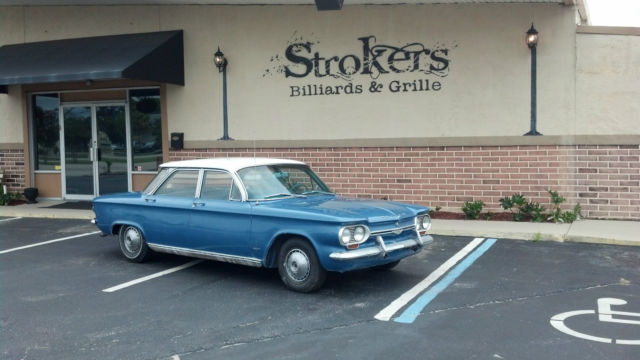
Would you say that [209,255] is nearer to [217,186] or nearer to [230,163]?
[217,186]

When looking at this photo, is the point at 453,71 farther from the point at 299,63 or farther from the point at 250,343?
the point at 250,343

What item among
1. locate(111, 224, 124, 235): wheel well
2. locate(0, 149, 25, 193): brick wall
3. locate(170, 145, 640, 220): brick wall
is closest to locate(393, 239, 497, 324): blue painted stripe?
locate(170, 145, 640, 220): brick wall

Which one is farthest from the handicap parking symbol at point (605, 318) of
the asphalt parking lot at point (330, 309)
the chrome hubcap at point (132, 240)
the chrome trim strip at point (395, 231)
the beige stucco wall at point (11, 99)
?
the beige stucco wall at point (11, 99)

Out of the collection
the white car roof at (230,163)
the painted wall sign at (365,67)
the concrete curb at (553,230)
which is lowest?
the concrete curb at (553,230)

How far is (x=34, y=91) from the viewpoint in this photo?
15250 millimetres

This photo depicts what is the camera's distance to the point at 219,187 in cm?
753

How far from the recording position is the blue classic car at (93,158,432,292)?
6.43 meters

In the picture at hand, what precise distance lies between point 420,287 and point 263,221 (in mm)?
1875

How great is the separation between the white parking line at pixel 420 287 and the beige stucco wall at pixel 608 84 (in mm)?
3646

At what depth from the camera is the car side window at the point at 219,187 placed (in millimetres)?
7348

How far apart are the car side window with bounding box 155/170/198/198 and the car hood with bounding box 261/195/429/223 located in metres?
1.23

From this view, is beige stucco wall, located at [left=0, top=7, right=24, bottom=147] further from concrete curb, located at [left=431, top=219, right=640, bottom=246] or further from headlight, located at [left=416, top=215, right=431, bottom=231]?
headlight, located at [left=416, top=215, right=431, bottom=231]

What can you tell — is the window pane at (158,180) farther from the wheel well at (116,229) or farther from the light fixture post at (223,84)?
the light fixture post at (223,84)

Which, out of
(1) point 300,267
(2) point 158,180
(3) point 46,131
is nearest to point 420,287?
(1) point 300,267
